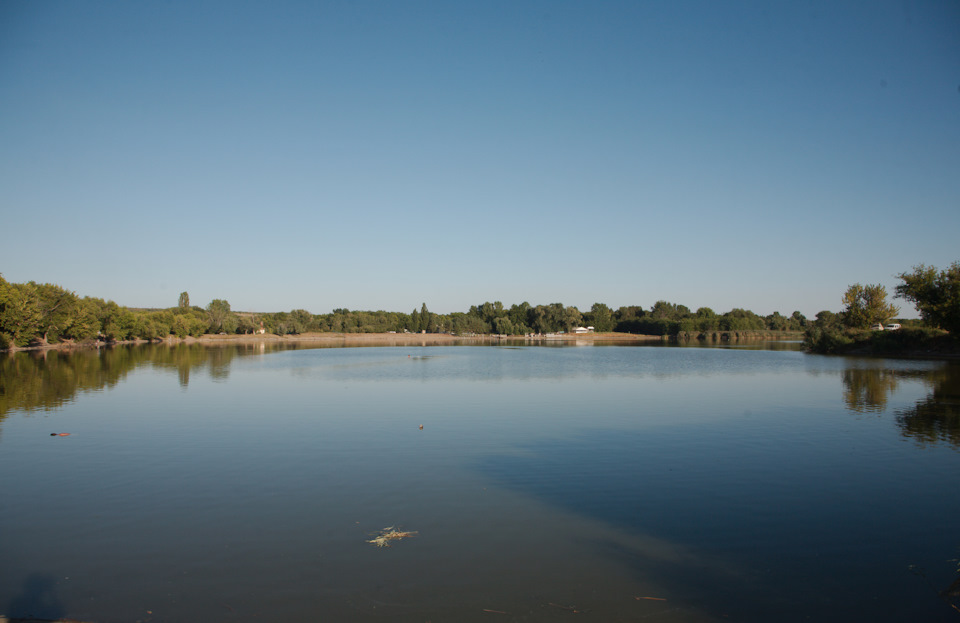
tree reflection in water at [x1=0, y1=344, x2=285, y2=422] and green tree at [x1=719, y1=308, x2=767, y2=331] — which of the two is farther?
green tree at [x1=719, y1=308, x2=767, y2=331]

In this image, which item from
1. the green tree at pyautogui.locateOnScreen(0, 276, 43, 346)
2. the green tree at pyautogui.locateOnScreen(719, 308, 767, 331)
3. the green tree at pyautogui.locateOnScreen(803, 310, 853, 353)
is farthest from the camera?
the green tree at pyautogui.locateOnScreen(719, 308, 767, 331)

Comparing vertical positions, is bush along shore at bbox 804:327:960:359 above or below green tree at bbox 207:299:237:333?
below

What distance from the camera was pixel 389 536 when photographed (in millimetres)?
7477

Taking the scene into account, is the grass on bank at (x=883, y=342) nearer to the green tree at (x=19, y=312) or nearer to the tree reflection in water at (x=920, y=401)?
the tree reflection in water at (x=920, y=401)

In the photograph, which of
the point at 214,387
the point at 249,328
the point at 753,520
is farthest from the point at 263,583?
the point at 249,328

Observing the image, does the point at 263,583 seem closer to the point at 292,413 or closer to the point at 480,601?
the point at 480,601

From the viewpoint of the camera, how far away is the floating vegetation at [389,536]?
7223 mm

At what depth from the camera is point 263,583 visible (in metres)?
6.18

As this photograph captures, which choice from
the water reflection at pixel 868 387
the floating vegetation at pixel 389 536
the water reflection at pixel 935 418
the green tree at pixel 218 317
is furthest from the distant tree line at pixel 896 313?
the green tree at pixel 218 317

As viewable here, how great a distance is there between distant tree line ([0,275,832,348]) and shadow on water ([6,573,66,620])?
2288 inches

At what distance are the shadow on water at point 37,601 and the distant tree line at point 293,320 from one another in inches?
2288

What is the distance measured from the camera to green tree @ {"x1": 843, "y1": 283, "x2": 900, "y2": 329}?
181 feet

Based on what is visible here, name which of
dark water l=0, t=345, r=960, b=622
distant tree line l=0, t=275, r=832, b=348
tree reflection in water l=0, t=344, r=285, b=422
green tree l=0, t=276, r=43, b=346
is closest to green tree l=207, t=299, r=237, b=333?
distant tree line l=0, t=275, r=832, b=348

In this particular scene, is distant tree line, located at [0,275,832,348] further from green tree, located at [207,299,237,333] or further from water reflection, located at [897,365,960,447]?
water reflection, located at [897,365,960,447]
